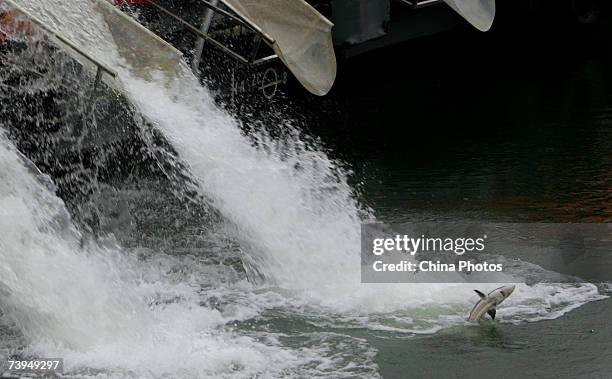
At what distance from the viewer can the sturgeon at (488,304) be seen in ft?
23.4

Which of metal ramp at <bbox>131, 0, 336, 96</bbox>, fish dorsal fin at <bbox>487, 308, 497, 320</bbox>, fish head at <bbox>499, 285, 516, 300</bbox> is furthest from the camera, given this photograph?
metal ramp at <bbox>131, 0, 336, 96</bbox>

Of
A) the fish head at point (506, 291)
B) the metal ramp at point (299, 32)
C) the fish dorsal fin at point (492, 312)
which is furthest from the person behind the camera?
the metal ramp at point (299, 32)

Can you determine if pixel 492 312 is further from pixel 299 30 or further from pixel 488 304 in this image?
pixel 299 30

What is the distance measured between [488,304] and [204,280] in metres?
2.15

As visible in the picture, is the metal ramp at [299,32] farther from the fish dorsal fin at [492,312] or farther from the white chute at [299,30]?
the fish dorsal fin at [492,312]

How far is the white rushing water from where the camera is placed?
685 centimetres

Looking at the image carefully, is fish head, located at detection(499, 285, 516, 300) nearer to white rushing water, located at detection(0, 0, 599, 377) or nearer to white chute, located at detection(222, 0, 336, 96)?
white rushing water, located at detection(0, 0, 599, 377)

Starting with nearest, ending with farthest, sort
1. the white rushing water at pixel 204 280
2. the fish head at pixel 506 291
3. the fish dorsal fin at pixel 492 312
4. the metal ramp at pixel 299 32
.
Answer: the white rushing water at pixel 204 280, the fish dorsal fin at pixel 492 312, the fish head at pixel 506 291, the metal ramp at pixel 299 32

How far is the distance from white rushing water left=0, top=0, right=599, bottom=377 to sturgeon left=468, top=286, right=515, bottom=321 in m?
0.17

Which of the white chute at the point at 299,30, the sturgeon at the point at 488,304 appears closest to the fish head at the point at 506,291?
the sturgeon at the point at 488,304

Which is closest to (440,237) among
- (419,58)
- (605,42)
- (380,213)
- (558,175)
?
(380,213)

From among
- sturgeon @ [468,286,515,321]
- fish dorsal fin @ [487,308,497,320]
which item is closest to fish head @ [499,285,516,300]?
sturgeon @ [468,286,515,321]

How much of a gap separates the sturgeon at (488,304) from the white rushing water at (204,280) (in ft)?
0.55

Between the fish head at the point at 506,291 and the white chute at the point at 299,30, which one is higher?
the white chute at the point at 299,30
